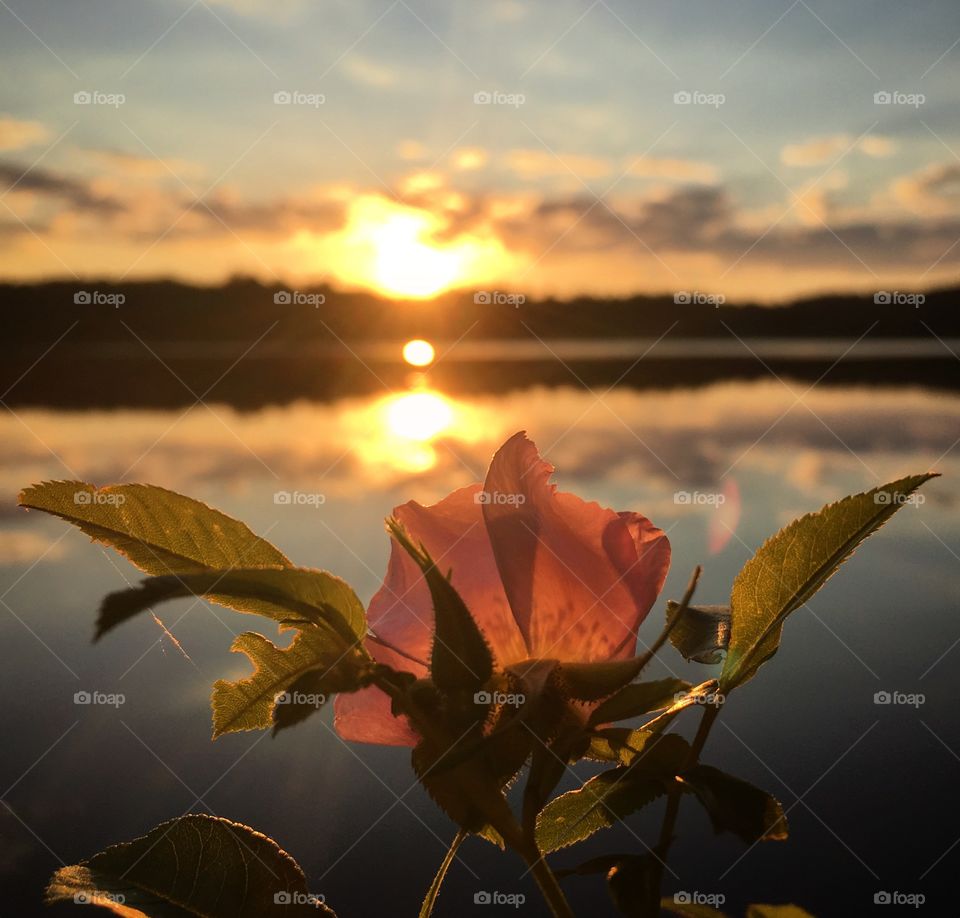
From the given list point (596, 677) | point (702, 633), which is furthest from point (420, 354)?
point (596, 677)

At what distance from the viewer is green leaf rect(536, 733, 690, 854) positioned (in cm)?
41

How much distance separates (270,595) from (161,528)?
99mm

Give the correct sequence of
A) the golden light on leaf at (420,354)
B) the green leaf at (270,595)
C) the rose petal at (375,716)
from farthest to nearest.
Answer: the golden light on leaf at (420,354), the rose petal at (375,716), the green leaf at (270,595)

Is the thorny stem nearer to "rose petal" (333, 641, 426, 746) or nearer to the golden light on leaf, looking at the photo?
"rose petal" (333, 641, 426, 746)

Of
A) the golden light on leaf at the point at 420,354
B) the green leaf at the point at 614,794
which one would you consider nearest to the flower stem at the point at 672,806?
the green leaf at the point at 614,794

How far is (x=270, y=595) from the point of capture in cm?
34

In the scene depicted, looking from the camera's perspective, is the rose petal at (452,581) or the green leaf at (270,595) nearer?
the green leaf at (270,595)

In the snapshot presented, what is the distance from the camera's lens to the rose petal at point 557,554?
41cm

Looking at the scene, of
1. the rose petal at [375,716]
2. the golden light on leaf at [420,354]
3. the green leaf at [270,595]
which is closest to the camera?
the green leaf at [270,595]

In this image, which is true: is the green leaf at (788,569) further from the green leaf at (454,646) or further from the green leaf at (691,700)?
the green leaf at (454,646)

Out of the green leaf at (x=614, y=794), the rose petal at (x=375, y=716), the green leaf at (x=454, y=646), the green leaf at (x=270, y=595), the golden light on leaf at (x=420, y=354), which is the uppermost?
the golden light on leaf at (x=420, y=354)

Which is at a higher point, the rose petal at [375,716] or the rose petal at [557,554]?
the rose petal at [557,554]

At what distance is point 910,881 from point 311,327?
2175cm

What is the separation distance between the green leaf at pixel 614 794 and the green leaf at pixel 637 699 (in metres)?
0.03
